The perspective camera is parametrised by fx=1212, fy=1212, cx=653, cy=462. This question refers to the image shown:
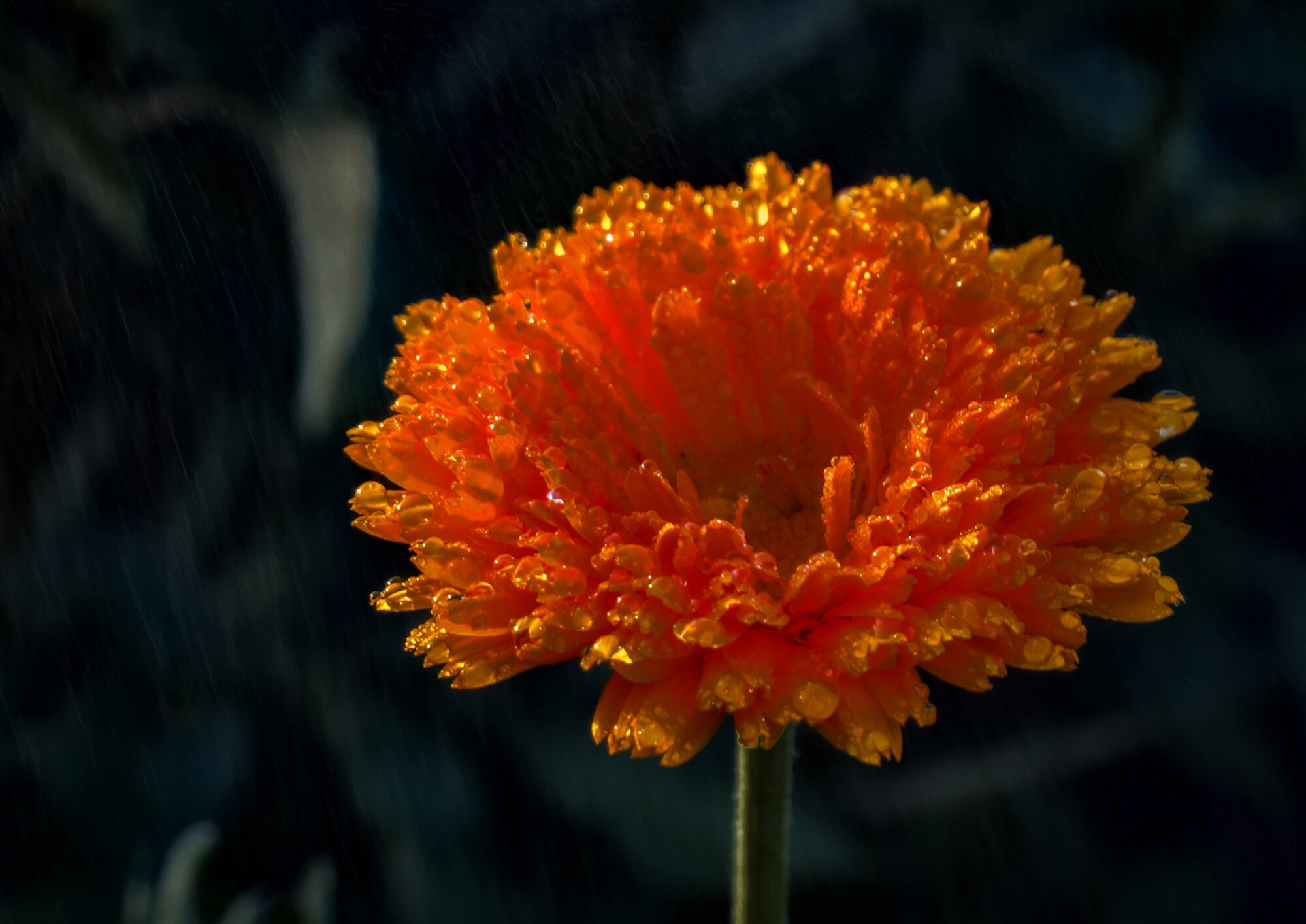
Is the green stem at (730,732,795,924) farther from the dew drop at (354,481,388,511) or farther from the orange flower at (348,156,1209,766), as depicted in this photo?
the dew drop at (354,481,388,511)

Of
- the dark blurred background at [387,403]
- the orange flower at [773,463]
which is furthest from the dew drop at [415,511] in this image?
the dark blurred background at [387,403]

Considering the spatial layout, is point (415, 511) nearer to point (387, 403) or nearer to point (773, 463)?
point (773, 463)

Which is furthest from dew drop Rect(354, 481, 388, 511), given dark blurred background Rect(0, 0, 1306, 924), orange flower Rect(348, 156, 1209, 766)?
dark blurred background Rect(0, 0, 1306, 924)

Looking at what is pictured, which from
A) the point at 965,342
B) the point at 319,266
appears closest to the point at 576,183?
the point at 319,266

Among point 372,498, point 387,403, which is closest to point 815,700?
point 372,498

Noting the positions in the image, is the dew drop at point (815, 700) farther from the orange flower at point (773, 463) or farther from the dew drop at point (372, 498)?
the dew drop at point (372, 498)

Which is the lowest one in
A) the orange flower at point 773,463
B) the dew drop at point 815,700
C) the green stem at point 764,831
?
the green stem at point 764,831
